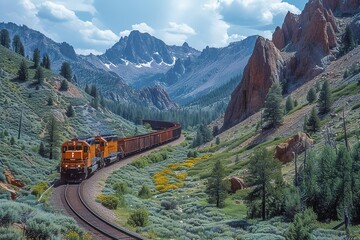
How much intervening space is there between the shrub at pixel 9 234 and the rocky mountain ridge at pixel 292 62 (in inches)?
4156

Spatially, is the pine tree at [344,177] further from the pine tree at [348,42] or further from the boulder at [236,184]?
the pine tree at [348,42]

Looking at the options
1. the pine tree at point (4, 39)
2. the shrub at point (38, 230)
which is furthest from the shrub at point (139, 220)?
the pine tree at point (4, 39)

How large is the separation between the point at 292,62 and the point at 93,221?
363 ft

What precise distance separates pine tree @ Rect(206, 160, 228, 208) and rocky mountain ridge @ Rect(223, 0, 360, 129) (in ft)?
253

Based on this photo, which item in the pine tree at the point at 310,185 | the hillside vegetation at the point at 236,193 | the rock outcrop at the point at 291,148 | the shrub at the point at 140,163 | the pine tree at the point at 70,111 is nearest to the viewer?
the hillside vegetation at the point at 236,193

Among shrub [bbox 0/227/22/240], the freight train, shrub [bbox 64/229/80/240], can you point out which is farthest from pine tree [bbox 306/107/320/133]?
shrub [bbox 0/227/22/240]

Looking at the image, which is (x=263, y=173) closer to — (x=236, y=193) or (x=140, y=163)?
(x=236, y=193)

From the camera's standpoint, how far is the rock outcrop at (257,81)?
11919cm

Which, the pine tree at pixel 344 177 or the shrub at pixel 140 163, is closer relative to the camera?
the pine tree at pixel 344 177

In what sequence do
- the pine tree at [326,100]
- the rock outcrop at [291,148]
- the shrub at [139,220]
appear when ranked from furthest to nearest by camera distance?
the pine tree at [326,100] → the rock outcrop at [291,148] → the shrub at [139,220]

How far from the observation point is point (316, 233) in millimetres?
26422

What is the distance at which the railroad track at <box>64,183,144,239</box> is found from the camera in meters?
20.7

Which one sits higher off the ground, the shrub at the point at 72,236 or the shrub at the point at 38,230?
the shrub at the point at 38,230

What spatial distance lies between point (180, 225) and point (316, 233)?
9.39 meters
